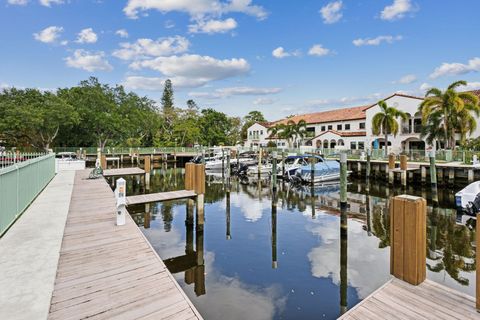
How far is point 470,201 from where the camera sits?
13.8m

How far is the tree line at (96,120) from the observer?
39250 millimetres

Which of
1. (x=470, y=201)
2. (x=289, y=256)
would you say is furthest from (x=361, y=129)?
(x=289, y=256)

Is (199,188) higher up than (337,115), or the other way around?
(337,115)

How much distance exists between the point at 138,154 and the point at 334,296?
42532mm

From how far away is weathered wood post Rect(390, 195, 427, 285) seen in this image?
4484 mm

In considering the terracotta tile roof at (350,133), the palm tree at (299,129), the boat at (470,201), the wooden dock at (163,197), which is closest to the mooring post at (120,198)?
the wooden dock at (163,197)

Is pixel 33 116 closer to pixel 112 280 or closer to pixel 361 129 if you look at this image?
pixel 112 280

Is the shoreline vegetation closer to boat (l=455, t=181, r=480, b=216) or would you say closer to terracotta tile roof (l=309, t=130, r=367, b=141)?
terracotta tile roof (l=309, t=130, r=367, b=141)

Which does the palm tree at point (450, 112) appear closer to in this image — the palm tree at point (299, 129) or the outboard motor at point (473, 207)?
the outboard motor at point (473, 207)

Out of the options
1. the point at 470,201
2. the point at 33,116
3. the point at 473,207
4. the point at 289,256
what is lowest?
the point at 289,256

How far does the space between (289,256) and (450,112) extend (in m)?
27.0

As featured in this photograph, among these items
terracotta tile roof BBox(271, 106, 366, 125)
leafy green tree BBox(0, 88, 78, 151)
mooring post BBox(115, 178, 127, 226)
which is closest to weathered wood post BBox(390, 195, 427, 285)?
mooring post BBox(115, 178, 127, 226)

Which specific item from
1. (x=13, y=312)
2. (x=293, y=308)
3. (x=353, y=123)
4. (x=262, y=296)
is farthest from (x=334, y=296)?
(x=353, y=123)

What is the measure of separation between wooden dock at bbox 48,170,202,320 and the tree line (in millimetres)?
38328
